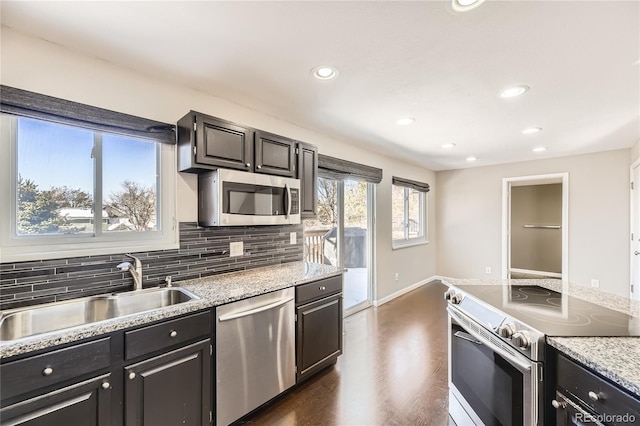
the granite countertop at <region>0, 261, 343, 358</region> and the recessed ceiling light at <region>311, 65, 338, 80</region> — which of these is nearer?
the granite countertop at <region>0, 261, 343, 358</region>

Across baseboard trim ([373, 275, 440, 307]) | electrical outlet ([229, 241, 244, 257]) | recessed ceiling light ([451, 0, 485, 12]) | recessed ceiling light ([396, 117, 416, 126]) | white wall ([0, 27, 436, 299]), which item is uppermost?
recessed ceiling light ([451, 0, 485, 12])

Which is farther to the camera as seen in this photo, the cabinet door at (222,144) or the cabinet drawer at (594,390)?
the cabinet door at (222,144)

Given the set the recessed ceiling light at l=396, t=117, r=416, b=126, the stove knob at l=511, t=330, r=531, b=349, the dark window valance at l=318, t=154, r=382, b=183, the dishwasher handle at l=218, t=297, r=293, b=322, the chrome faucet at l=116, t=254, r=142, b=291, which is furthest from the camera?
the dark window valance at l=318, t=154, r=382, b=183

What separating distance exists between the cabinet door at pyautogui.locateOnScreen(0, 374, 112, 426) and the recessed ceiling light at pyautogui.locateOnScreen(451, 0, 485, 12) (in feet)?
7.70

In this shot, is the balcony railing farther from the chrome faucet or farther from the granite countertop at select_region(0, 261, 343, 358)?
the chrome faucet

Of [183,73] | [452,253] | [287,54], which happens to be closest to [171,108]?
[183,73]

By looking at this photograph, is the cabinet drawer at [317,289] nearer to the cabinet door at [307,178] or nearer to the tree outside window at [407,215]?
the cabinet door at [307,178]

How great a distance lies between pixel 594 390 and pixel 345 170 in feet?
9.55

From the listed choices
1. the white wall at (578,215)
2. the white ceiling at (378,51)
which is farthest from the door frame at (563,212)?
the white ceiling at (378,51)

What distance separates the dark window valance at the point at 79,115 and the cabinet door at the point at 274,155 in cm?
64

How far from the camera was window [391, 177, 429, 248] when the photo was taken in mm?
4863

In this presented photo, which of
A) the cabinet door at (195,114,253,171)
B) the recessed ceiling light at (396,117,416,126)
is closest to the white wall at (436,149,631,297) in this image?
the recessed ceiling light at (396,117,416,126)

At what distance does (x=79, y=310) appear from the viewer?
165cm

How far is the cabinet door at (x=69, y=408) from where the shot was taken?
1.10 m
